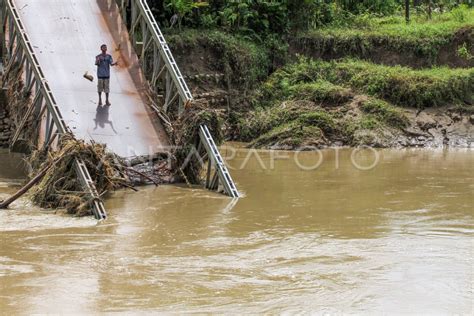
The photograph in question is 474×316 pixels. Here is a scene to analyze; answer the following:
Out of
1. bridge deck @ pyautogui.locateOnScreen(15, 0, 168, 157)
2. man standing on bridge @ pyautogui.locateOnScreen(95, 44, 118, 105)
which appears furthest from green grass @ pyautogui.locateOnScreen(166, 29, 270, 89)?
Answer: man standing on bridge @ pyautogui.locateOnScreen(95, 44, 118, 105)

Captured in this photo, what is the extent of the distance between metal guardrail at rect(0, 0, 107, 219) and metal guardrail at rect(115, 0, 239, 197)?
2300mm

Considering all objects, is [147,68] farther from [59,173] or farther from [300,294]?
[300,294]

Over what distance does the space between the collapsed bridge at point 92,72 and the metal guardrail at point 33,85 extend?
0.06 feet

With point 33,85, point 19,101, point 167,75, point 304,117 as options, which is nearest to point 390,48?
point 304,117

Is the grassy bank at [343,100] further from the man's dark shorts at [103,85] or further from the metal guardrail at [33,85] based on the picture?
the metal guardrail at [33,85]

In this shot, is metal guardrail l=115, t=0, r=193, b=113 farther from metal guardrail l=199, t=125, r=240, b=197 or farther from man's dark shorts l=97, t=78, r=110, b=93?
man's dark shorts l=97, t=78, r=110, b=93

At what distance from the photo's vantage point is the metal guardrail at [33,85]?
1153 cm

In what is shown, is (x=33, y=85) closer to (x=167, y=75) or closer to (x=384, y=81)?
(x=167, y=75)

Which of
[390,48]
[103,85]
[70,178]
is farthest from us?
[390,48]

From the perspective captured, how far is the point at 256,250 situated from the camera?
935 cm

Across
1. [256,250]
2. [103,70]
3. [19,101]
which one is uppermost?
[103,70]

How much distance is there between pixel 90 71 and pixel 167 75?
158 centimetres

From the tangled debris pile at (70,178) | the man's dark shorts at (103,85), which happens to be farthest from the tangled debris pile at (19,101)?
the tangled debris pile at (70,178)

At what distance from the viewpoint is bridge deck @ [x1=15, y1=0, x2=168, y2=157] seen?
46.2 ft
